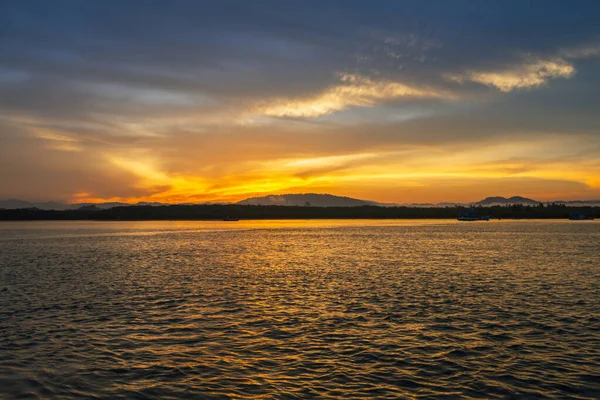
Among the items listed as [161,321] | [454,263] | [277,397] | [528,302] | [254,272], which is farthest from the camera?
[454,263]

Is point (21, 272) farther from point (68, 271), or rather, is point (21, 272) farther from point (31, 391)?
point (31, 391)

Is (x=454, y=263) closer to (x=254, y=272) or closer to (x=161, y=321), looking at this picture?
(x=254, y=272)

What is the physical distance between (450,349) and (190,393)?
11.2m

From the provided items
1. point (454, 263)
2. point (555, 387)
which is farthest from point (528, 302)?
point (454, 263)

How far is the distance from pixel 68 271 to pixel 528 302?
151 ft

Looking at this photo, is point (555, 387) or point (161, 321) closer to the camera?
point (555, 387)

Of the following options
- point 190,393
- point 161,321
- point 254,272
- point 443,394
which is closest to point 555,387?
point 443,394

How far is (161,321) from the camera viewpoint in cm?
2720

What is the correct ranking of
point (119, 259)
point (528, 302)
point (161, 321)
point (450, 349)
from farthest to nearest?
point (119, 259) → point (528, 302) → point (161, 321) → point (450, 349)

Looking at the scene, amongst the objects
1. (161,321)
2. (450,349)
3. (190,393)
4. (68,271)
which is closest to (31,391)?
(190,393)

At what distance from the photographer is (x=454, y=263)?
5809 centimetres

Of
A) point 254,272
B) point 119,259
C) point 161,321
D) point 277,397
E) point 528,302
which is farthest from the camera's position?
point 119,259

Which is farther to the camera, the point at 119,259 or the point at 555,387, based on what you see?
the point at 119,259

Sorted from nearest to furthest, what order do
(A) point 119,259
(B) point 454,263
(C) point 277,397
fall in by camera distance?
(C) point 277,397 < (B) point 454,263 < (A) point 119,259
